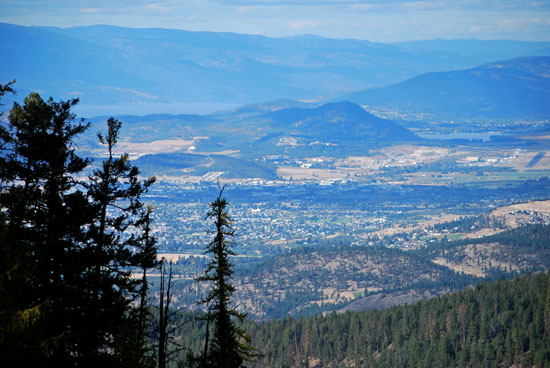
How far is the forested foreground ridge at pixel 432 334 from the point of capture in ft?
196

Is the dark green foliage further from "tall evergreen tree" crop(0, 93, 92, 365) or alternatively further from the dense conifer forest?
the dense conifer forest

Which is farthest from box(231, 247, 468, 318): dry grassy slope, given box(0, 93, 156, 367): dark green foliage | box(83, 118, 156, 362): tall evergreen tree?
box(0, 93, 156, 367): dark green foliage

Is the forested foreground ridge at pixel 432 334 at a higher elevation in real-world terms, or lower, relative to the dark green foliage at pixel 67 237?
lower

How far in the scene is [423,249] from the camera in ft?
452

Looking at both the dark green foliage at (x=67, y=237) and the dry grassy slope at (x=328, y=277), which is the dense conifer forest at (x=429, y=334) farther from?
the dark green foliage at (x=67, y=237)

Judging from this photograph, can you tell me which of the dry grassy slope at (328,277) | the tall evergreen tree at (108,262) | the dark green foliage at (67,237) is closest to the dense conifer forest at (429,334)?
the dry grassy slope at (328,277)

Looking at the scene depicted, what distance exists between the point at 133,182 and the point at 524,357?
49693 millimetres

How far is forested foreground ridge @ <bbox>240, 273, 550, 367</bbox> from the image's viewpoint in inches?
2352

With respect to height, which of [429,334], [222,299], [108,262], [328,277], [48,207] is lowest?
[429,334]

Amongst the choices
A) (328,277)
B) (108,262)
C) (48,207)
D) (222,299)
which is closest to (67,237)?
(48,207)

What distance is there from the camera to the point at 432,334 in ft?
222

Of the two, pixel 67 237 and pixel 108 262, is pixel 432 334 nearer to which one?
pixel 108 262

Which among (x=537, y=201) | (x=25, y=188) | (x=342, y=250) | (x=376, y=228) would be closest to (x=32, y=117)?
(x=25, y=188)

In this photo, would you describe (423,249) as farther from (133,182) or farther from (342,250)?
(133,182)
